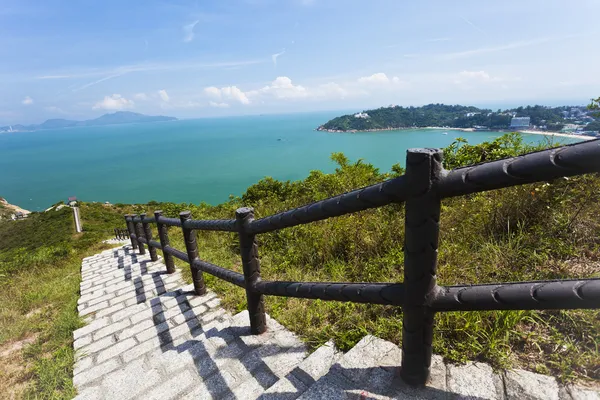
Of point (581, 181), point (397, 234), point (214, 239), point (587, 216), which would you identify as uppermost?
point (581, 181)

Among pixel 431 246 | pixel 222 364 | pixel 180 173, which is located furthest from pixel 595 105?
pixel 180 173

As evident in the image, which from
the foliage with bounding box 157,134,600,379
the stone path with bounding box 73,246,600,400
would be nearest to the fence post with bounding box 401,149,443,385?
the stone path with bounding box 73,246,600,400

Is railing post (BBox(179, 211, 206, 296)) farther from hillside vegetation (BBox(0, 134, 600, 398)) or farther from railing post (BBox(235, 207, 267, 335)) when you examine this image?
railing post (BBox(235, 207, 267, 335))

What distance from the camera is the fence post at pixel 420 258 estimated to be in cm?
96

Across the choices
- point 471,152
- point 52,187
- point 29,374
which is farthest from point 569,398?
point 52,187

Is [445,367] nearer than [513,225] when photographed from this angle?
Yes

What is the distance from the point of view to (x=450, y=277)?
2.32m

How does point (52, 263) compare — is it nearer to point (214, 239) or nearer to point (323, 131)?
point (214, 239)

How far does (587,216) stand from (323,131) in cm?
12747

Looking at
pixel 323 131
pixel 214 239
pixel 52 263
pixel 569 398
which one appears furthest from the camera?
pixel 323 131

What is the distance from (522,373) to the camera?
1273 millimetres

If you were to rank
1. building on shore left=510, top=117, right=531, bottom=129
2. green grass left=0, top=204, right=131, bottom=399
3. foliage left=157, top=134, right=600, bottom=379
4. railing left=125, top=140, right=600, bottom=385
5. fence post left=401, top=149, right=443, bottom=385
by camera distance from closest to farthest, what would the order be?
railing left=125, top=140, right=600, bottom=385 < fence post left=401, top=149, right=443, bottom=385 < foliage left=157, top=134, right=600, bottom=379 < green grass left=0, top=204, right=131, bottom=399 < building on shore left=510, top=117, right=531, bottom=129

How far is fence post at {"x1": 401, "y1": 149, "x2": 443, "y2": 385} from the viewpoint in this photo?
3.14 ft

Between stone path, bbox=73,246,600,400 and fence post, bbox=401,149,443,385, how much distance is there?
150 millimetres
